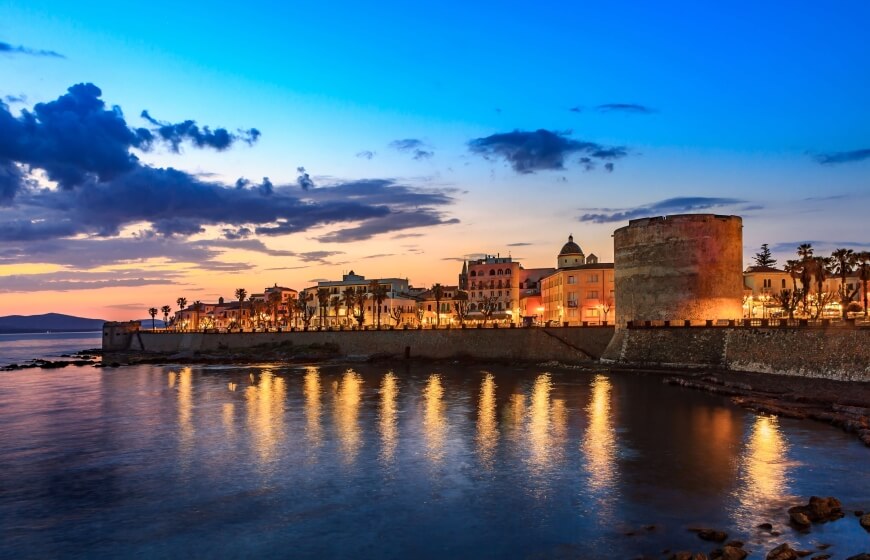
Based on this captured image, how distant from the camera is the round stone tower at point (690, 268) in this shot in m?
50.6

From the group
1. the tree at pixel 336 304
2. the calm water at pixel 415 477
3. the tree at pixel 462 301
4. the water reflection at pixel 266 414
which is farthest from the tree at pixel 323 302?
the calm water at pixel 415 477

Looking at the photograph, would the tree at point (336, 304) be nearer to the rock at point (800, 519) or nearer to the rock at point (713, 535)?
the rock at point (800, 519)

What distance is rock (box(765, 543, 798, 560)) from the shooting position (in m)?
13.1

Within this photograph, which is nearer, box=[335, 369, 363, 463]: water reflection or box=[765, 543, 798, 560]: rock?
box=[765, 543, 798, 560]: rock

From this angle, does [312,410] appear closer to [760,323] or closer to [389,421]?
[389,421]

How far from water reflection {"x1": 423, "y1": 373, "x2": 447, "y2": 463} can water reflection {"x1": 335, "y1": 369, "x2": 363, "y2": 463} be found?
277 cm

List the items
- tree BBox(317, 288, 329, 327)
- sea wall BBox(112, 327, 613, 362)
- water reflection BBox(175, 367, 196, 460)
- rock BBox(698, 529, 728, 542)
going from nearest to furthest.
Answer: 1. rock BBox(698, 529, 728, 542)
2. water reflection BBox(175, 367, 196, 460)
3. sea wall BBox(112, 327, 613, 362)
4. tree BBox(317, 288, 329, 327)

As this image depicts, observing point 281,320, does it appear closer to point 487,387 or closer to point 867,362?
point 487,387

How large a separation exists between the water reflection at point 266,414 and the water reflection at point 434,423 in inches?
229

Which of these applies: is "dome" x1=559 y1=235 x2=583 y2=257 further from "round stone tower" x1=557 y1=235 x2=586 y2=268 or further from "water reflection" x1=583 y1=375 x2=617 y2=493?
"water reflection" x1=583 y1=375 x2=617 y2=493

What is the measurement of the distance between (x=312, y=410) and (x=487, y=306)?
57710 millimetres

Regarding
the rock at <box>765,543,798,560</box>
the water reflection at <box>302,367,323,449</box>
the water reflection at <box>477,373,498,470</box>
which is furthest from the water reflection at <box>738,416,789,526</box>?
the water reflection at <box>302,367,323,449</box>

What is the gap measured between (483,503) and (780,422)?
55.1 ft

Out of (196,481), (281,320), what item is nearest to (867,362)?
(196,481)
